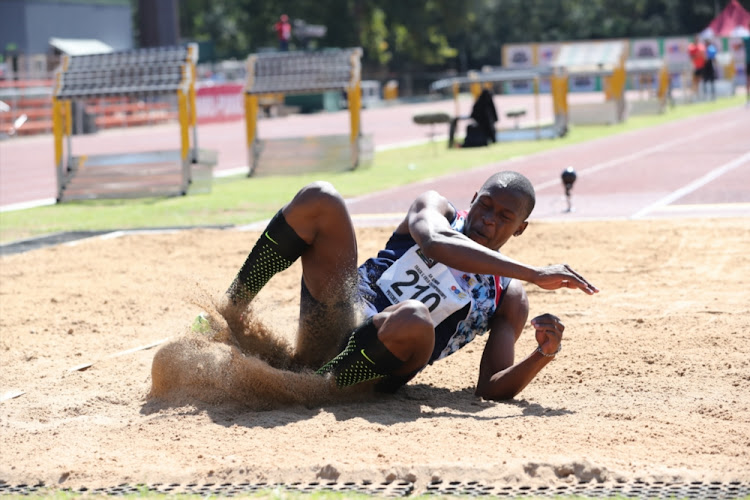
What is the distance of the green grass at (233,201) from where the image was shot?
475 inches

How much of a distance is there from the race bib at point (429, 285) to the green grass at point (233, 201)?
23.3ft

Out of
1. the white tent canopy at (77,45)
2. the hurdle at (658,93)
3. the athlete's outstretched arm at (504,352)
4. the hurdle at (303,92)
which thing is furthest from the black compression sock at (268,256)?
the white tent canopy at (77,45)

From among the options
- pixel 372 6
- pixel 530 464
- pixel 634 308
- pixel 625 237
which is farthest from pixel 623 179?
pixel 372 6

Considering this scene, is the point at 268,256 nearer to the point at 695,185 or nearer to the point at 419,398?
the point at 419,398

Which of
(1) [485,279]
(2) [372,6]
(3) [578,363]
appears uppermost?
(2) [372,6]

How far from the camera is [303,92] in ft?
57.3

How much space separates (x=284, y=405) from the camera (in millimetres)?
4754

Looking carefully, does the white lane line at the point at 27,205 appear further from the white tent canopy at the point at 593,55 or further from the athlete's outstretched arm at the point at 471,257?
the white tent canopy at the point at 593,55

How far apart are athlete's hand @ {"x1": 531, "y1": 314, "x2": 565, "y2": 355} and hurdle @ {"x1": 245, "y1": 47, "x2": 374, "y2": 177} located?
42.9 ft

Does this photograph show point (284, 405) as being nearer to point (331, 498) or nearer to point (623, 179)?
point (331, 498)

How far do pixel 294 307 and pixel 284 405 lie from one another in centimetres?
262

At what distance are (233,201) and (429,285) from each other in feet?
31.1

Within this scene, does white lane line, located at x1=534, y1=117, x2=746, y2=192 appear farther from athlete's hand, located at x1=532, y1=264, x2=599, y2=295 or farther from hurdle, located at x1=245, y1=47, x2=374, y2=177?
athlete's hand, located at x1=532, y1=264, x2=599, y2=295

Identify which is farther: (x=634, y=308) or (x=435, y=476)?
(x=634, y=308)
